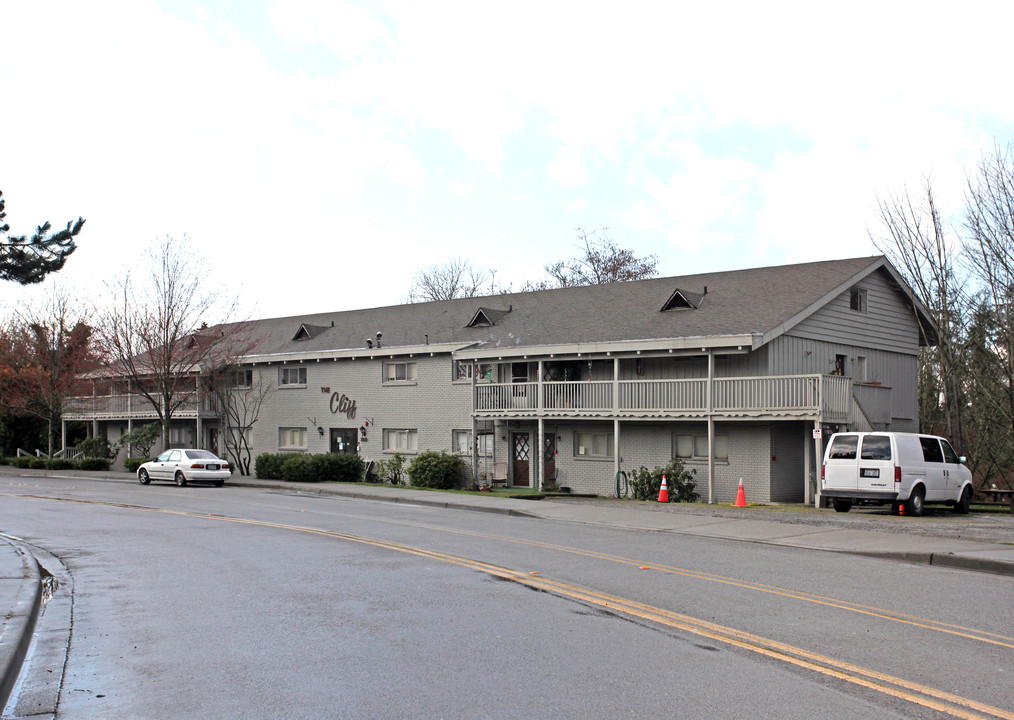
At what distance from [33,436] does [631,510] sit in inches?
1707

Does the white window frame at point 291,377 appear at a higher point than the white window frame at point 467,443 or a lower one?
higher

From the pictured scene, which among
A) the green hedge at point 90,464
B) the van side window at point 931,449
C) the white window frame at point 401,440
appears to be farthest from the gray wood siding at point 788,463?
the green hedge at point 90,464

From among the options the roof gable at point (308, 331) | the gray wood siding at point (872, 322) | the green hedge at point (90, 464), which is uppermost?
the roof gable at point (308, 331)

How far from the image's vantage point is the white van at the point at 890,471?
19766 millimetres

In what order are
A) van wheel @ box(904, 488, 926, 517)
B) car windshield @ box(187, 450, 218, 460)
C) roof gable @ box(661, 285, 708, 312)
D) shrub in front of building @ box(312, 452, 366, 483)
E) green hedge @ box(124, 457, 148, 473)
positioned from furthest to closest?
green hedge @ box(124, 457, 148, 473)
shrub in front of building @ box(312, 452, 366, 483)
car windshield @ box(187, 450, 218, 460)
roof gable @ box(661, 285, 708, 312)
van wheel @ box(904, 488, 926, 517)

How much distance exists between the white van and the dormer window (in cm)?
934

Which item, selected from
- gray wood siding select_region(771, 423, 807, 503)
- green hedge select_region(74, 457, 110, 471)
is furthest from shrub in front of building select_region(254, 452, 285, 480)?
gray wood siding select_region(771, 423, 807, 503)

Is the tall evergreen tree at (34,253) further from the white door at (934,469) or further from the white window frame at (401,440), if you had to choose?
the white window frame at (401,440)

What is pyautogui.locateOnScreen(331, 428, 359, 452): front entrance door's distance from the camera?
38.0m

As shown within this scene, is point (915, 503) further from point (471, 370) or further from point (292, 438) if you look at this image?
point (292, 438)

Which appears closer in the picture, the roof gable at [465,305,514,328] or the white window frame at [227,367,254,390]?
the roof gable at [465,305,514,328]

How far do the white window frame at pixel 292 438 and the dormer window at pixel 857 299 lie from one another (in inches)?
907

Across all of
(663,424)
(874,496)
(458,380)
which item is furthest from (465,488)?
(874,496)

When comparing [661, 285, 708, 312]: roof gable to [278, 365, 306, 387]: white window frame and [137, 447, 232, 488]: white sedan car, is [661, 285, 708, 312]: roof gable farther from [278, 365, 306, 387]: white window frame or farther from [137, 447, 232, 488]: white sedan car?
[278, 365, 306, 387]: white window frame
